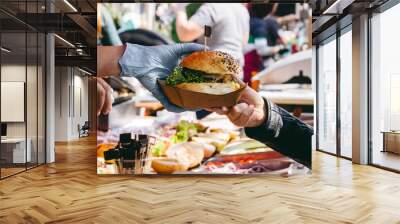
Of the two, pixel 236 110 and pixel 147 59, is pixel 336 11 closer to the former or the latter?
pixel 236 110

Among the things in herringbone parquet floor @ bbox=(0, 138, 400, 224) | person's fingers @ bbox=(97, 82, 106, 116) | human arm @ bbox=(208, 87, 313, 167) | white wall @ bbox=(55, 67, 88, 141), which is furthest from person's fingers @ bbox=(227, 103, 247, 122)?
white wall @ bbox=(55, 67, 88, 141)

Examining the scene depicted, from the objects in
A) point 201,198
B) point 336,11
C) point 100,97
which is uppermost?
point 336,11

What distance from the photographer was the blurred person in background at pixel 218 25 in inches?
229

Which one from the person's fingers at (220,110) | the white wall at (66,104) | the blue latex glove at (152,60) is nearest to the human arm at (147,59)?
the blue latex glove at (152,60)

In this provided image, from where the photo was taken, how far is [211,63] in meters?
5.50

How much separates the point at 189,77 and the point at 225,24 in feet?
3.45

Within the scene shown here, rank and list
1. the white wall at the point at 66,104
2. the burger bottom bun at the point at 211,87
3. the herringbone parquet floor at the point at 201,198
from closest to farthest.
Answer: the herringbone parquet floor at the point at 201,198, the burger bottom bun at the point at 211,87, the white wall at the point at 66,104

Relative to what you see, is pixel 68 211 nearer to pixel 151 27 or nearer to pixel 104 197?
pixel 104 197

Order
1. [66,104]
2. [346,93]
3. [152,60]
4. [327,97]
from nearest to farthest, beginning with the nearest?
[152,60] < [346,93] < [327,97] < [66,104]

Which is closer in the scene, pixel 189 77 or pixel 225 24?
pixel 189 77

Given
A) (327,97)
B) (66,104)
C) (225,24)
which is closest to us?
(225,24)

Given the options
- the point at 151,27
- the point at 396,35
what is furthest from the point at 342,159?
the point at 151,27

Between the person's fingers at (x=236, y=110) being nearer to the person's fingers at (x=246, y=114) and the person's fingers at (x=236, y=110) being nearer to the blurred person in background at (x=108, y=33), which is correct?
the person's fingers at (x=246, y=114)

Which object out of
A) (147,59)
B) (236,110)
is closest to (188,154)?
(236,110)
